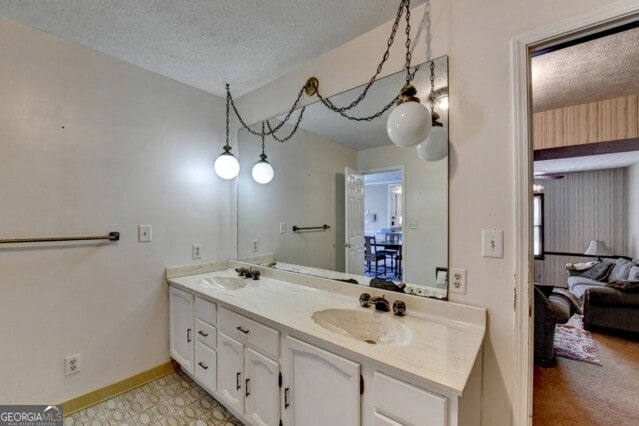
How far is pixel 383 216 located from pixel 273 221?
999mm

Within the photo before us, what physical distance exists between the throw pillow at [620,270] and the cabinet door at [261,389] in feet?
16.4

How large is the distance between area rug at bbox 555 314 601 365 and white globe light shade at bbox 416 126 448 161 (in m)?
2.82

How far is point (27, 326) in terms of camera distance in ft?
5.34

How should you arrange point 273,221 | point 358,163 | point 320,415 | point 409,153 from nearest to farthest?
point 320,415, point 409,153, point 358,163, point 273,221

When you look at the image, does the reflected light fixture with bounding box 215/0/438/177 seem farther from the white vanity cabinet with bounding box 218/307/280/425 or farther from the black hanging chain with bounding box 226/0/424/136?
the white vanity cabinet with bounding box 218/307/280/425

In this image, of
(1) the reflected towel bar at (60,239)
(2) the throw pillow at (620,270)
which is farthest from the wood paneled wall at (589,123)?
(1) the reflected towel bar at (60,239)

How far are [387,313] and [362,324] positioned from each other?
14cm

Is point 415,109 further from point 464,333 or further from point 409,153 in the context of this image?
point 464,333

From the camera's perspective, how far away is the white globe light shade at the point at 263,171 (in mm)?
2408

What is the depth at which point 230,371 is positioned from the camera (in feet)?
5.30

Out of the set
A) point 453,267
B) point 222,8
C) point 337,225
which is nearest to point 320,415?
point 453,267

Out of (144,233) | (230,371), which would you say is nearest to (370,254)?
(230,371)

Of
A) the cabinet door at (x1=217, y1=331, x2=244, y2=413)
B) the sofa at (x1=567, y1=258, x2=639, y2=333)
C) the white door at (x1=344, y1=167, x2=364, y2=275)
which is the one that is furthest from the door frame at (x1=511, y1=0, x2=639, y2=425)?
the sofa at (x1=567, y1=258, x2=639, y2=333)

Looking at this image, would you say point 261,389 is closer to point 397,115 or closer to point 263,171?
point 397,115
